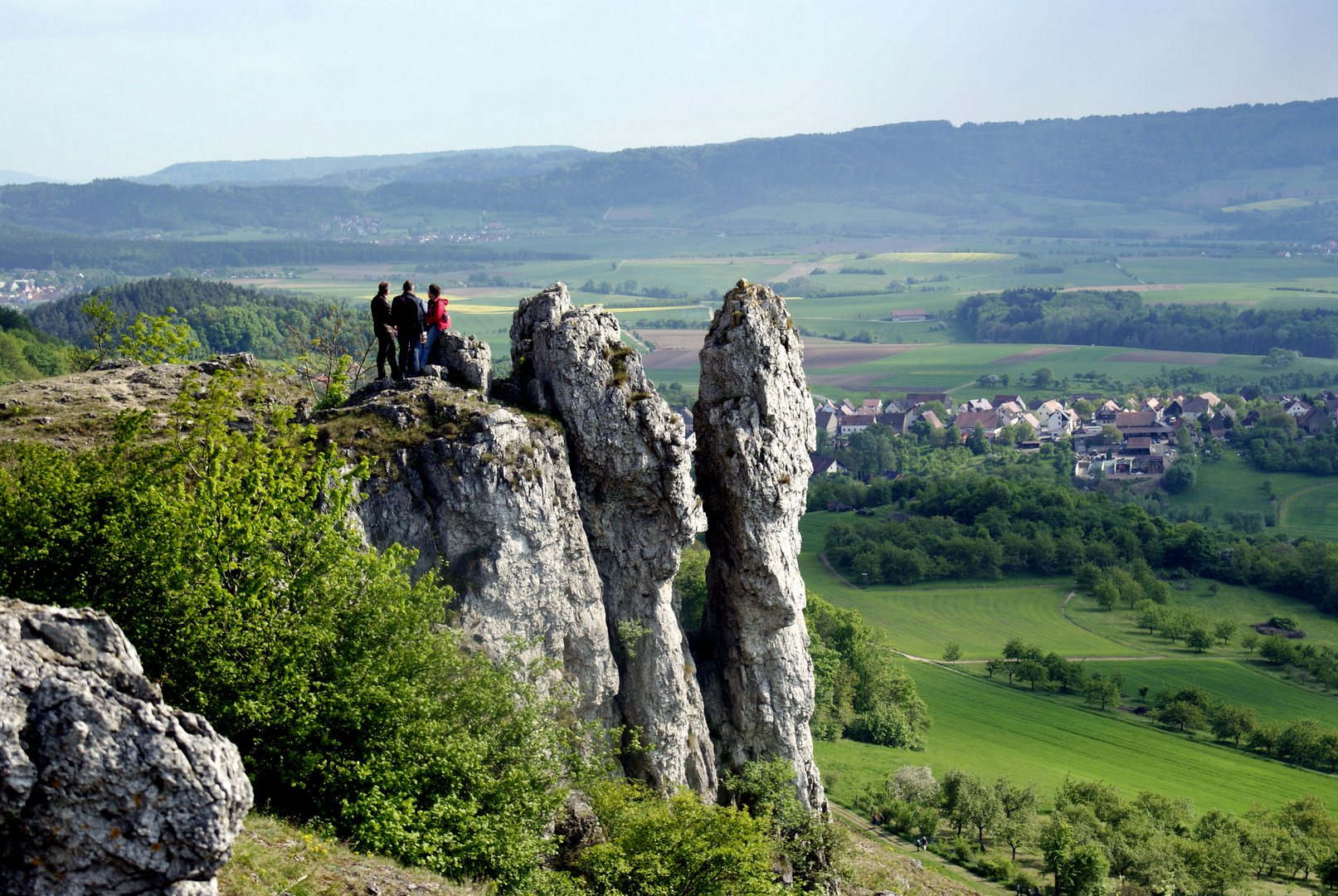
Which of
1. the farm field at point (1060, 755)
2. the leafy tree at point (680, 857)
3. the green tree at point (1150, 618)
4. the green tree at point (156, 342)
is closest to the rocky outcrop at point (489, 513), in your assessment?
the leafy tree at point (680, 857)

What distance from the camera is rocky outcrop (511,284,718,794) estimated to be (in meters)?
29.5

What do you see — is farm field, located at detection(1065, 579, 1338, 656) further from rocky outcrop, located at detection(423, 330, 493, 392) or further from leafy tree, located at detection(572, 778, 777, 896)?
rocky outcrop, located at detection(423, 330, 493, 392)

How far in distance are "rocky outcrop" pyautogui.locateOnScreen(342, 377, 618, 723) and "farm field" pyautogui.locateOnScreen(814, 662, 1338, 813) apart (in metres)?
39.7

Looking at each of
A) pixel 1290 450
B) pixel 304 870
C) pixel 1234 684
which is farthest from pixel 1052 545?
pixel 304 870

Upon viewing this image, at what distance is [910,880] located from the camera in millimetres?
40750

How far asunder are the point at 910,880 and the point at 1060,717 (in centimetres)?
5202

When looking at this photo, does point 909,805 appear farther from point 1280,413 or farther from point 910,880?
point 1280,413

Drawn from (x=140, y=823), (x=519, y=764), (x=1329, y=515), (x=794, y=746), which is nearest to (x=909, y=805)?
(x=794, y=746)

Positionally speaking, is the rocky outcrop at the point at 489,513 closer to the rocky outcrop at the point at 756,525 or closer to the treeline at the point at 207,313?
the rocky outcrop at the point at 756,525

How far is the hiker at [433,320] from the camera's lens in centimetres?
2964

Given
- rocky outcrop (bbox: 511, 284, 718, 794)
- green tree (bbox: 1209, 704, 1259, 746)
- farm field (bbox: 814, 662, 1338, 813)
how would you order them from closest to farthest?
1. rocky outcrop (bbox: 511, 284, 718, 794)
2. farm field (bbox: 814, 662, 1338, 813)
3. green tree (bbox: 1209, 704, 1259, 746)

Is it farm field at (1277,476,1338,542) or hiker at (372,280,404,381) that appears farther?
farm field at (1277,476,1338,542)

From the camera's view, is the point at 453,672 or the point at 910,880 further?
the point at 910,880

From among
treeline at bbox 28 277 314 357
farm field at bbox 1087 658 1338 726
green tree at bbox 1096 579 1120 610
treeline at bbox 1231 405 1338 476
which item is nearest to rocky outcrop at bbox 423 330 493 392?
farm field at bbox 1087 658 1338 726
